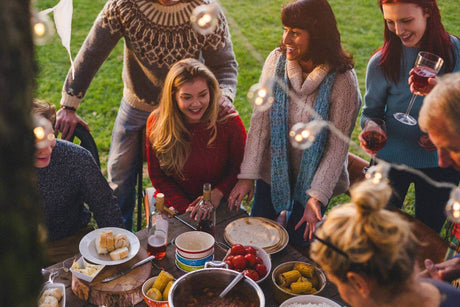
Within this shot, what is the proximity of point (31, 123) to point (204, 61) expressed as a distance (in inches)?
100

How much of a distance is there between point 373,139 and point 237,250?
98 centimetres

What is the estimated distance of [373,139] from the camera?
91.2 inches

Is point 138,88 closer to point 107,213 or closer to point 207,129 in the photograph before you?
point 207,129

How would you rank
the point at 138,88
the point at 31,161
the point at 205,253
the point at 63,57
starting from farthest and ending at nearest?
the point at 63,57
the point at 138,88
the point at 205,253
the point at 31,161

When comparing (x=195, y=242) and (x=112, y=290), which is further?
(x=195, y=242)

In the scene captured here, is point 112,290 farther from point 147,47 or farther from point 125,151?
point 147,47

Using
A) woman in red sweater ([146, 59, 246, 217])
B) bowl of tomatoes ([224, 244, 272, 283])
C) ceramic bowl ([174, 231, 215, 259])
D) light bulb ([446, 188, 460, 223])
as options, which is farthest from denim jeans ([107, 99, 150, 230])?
light bulb ([446, 188, 460, 223])

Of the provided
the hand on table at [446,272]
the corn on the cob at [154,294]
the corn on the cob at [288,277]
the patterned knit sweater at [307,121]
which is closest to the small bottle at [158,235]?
the corn on the cob at [154,294]

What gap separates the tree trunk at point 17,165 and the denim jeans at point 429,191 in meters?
2.41

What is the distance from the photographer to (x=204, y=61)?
2.91 metres

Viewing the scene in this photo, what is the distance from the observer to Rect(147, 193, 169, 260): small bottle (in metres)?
1.91

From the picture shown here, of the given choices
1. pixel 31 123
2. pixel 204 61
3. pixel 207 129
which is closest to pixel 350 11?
pixel 204 61

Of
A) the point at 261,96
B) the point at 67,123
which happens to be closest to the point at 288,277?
the point at 261,96

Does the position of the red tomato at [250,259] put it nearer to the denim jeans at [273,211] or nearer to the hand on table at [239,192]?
the hand on table at [239,192]
